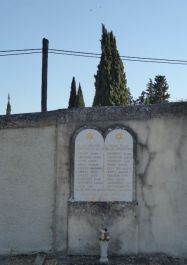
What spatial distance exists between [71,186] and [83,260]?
3.20 ft

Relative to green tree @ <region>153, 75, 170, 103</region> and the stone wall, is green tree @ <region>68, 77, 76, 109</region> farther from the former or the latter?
the stone wall

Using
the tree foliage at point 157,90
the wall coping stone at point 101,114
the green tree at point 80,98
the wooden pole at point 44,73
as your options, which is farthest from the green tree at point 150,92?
the wall coping stone at point 101,114

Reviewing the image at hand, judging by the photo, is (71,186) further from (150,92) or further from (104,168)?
(150,92)

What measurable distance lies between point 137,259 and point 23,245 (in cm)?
155

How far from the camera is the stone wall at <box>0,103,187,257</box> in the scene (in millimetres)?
6758

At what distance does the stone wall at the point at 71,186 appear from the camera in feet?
22.2

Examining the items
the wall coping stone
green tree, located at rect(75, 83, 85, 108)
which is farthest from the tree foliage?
the wall coping stone

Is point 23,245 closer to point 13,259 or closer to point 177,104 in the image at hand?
point 13,259

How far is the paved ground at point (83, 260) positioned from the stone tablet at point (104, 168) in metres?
0.78

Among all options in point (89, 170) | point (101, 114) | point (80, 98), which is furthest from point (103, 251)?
point (80, 98)

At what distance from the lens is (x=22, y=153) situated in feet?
22.7

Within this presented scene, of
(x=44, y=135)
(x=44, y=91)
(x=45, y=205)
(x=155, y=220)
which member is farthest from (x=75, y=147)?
(x=44, y=91)

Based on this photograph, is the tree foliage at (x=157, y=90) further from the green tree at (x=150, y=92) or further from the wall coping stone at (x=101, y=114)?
the wall coping stone at (x=101, y=114)

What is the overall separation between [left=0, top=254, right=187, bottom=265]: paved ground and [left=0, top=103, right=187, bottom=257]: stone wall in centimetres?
13
